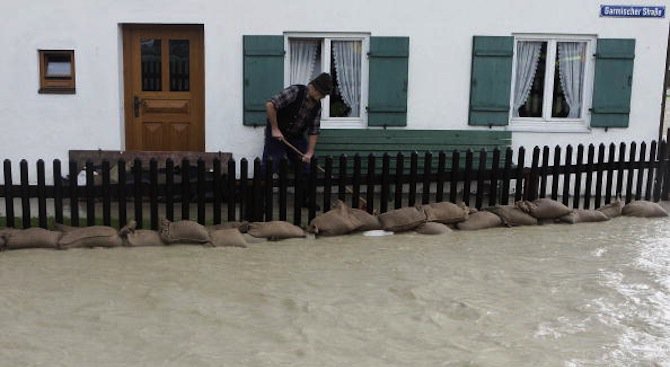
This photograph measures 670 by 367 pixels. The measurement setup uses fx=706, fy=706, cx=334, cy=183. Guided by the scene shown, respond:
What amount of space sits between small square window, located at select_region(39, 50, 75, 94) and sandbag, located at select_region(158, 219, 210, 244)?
352 centimetres

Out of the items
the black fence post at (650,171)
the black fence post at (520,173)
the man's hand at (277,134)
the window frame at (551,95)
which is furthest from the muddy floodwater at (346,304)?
the window frame at (551,95)

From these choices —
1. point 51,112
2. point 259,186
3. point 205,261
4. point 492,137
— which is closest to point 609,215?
point 492,137

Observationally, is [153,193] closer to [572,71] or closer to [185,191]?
[185,191]

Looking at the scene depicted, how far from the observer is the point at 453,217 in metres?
7.65

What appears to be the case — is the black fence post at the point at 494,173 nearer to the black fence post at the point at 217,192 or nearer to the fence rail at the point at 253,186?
the fence rail at the point at 253,186

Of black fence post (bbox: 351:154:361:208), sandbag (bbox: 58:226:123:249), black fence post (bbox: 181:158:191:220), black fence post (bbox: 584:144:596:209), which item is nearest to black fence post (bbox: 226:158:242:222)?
black fence post (bbox: 181:158:191:220)

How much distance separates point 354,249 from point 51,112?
4.97 metres

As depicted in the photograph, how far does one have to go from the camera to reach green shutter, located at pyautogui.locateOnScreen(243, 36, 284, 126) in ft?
30.5

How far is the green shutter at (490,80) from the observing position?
947 cm

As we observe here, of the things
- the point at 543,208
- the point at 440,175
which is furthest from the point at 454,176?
the point at 543,208

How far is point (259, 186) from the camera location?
7508 mm

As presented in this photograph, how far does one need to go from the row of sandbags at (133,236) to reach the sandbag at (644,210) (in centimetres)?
423

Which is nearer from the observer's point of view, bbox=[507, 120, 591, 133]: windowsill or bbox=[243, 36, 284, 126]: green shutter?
bbox=[243, 36, 284, 126]: green shutter

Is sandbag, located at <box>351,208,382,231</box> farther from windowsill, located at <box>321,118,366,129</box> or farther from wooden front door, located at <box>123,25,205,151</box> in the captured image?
wooden front door, located at <box>123,25,205,151</box>
